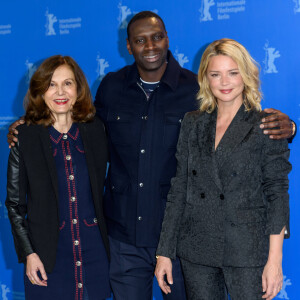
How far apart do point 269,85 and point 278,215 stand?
4.46 feet

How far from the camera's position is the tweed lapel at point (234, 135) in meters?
1.79

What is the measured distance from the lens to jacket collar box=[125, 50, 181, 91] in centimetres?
220

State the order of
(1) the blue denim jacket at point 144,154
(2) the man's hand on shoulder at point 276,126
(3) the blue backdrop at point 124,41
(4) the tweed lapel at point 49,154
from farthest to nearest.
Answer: (3) the blue backdrop at point 124,41 → (1) the blue denim jacket at point 144,154 → (4) the tweed lapel at point 49,154 → (2) the man's hand on shoulder at point 276,126

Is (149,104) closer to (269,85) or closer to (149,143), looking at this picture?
(149,143)

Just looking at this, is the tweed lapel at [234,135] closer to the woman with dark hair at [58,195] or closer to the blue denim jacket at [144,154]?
the blue denim jacket at [144,154]

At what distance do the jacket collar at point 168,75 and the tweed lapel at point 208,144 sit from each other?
1.05ft

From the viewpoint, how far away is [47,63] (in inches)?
83.4

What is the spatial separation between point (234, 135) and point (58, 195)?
0.80 metres

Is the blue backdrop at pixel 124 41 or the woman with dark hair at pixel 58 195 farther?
the blue backdrop at pixel 124 41

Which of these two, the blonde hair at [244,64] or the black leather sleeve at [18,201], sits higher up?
the blonde hair at [244,64]

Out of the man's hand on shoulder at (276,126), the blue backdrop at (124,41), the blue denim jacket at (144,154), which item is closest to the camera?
the man's hand on shoulder at (276,126)

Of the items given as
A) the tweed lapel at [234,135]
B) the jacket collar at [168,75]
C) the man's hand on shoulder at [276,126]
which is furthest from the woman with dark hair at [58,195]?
the man's hand on shoulder at [276,126]

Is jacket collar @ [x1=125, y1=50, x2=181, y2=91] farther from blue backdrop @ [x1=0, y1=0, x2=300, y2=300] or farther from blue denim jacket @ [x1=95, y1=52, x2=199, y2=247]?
blue backdrop @ [x1=0, y1=0, x2=300, y2=300]

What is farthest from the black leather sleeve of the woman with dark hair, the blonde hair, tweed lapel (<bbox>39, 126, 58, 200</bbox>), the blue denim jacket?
the blonde hair
